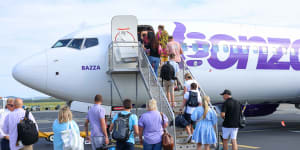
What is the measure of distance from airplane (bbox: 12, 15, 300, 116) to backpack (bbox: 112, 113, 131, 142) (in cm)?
449

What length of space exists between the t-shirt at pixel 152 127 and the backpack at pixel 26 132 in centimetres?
218

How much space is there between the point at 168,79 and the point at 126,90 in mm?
2127

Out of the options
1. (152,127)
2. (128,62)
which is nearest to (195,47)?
(128,62)

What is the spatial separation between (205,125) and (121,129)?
6.95ft

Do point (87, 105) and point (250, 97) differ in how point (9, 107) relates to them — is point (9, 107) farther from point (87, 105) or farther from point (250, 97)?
point (250, 97)

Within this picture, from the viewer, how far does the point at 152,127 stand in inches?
271

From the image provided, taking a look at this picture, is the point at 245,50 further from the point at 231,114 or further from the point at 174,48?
the point at 231,114

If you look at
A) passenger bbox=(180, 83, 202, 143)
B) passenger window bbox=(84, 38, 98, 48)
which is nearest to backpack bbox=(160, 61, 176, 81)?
passenger bbox=(180, 83, 202, 143)

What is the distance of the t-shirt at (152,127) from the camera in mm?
6863

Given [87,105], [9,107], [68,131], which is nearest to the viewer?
[68,131]

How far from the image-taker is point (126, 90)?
37.3ft

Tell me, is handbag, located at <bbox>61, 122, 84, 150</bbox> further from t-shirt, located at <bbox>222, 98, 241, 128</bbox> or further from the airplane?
the airplane

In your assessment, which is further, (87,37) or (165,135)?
(87,37)

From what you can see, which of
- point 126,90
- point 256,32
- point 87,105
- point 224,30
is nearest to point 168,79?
point 126,90
